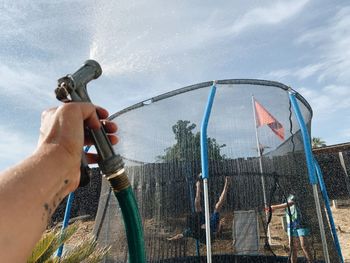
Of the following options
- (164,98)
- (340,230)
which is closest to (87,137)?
(164,98)

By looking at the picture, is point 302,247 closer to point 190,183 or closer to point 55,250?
point 190,183

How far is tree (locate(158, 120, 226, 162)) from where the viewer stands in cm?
492

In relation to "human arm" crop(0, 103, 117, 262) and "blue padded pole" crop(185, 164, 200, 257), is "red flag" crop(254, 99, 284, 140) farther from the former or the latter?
"human arm" crop(0, 103, 117, 262)

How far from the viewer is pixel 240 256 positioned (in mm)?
4441

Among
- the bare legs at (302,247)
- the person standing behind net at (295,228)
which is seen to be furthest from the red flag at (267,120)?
the bare legs at (302,247)

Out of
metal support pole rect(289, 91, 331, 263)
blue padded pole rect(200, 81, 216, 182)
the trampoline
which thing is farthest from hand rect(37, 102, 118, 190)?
metal support pole rect(289, 91, 331, 263)

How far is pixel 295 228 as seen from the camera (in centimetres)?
452

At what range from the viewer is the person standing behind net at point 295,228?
439 centimetres

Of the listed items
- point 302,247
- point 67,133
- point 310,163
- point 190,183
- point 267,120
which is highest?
point 267,120

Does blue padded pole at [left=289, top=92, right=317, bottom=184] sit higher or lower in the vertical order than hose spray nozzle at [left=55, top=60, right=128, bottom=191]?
higher

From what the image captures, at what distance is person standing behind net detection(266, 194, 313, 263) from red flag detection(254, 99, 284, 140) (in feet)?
3.07

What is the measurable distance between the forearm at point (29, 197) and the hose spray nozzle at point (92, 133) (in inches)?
7.0

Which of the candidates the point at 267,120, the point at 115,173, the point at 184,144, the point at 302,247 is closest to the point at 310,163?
the point at 267,120

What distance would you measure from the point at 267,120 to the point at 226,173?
0.96 metres
